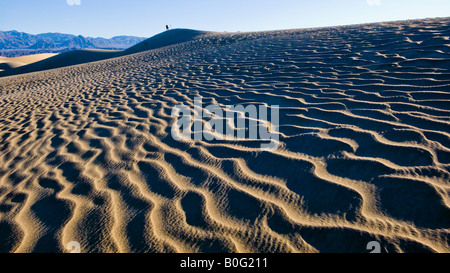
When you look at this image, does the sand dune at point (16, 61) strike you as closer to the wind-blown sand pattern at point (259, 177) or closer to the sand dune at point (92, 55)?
the sand dune at point (92, 55)

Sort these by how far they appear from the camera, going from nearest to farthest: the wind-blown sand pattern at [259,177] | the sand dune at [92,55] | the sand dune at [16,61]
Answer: the wind-blown sand pattern at [259,177] → the sand dune at [92,55] → the sand dune at [16,61]

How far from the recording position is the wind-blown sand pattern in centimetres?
153

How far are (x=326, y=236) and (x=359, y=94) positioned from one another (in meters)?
2.38

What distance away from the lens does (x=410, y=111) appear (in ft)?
8.61

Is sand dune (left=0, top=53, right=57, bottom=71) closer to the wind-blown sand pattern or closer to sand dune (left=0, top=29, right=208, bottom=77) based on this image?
sand dune (left=0, top=29, right=208, bottom=77)

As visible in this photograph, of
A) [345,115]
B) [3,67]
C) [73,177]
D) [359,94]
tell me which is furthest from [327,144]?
[3,67]

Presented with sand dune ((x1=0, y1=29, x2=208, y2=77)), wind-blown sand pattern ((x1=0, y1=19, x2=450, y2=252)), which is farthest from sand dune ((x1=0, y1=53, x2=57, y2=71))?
wind-blown sand pattern ((x1=0, y1=19, x2=450, y2=252))

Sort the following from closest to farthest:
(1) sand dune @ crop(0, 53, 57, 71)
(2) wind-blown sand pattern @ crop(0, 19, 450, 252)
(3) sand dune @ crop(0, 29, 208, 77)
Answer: (2) wind-blown sand pattern @ crop(0, 19, 450, 252)
(3) sand dune @ crop(0, 29, 208, 77)
(1) sand dune @ crop(0, 53, 57, 71)

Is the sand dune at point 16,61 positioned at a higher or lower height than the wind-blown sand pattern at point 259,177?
lower

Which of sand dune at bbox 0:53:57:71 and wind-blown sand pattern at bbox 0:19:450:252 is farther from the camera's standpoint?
sand dune at bbox 0:53:57:71

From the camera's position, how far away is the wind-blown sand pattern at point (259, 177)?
1525 millimetres

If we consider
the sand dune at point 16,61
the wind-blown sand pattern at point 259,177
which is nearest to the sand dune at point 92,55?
the sand dune at point 16,61

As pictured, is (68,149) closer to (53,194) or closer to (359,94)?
(53,194)

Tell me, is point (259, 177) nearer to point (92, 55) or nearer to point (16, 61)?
point (92, 55)
